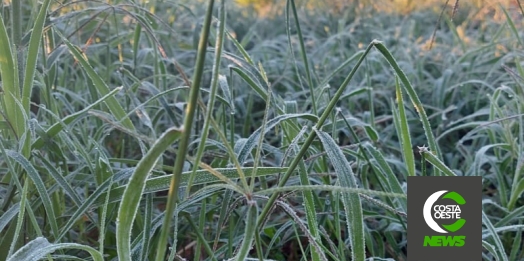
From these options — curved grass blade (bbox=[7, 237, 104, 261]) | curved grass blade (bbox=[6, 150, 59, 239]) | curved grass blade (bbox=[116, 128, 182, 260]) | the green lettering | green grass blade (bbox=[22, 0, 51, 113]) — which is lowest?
the green lettering

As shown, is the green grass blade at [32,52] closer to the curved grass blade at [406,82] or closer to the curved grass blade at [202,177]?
the curved grass blade at [202,177]

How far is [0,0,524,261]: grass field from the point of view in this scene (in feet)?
1.74

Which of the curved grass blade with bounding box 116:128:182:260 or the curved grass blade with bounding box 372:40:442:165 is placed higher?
the curved grass blade with bounding box 372:40:442:165

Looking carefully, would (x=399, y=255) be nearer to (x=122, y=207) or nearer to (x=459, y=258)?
(x=459, y=258)

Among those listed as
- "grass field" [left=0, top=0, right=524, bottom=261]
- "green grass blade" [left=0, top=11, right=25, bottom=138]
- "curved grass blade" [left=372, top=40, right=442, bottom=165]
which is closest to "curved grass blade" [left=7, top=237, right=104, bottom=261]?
"grass field" [left=0, top=0, right=524, bottom=261]

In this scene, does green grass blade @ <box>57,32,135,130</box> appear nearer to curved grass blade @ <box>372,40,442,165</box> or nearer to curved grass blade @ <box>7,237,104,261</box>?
curved grass blade @ <box>7,237,104,261</box>

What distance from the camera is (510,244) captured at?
35.5 inches

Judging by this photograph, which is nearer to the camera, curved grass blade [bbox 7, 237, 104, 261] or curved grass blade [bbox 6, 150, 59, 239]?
curved grass blade [bbox 7, 237, 104, 261]

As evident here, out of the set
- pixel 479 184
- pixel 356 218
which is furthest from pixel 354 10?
pixel 356 218

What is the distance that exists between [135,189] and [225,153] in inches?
16.8

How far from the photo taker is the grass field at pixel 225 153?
532 millimetres

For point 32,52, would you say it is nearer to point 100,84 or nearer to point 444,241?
point 100,84

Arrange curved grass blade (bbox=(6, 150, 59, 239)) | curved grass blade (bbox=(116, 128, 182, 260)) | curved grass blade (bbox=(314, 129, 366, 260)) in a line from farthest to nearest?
curved grass blade (bbox=(6, 150, 59, 239)) < curved grass blade (bbox=(314, 129, 366, 260)) < curved grass blade (bbox=(116, 128, 182, 260))

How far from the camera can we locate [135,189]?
458 mm
